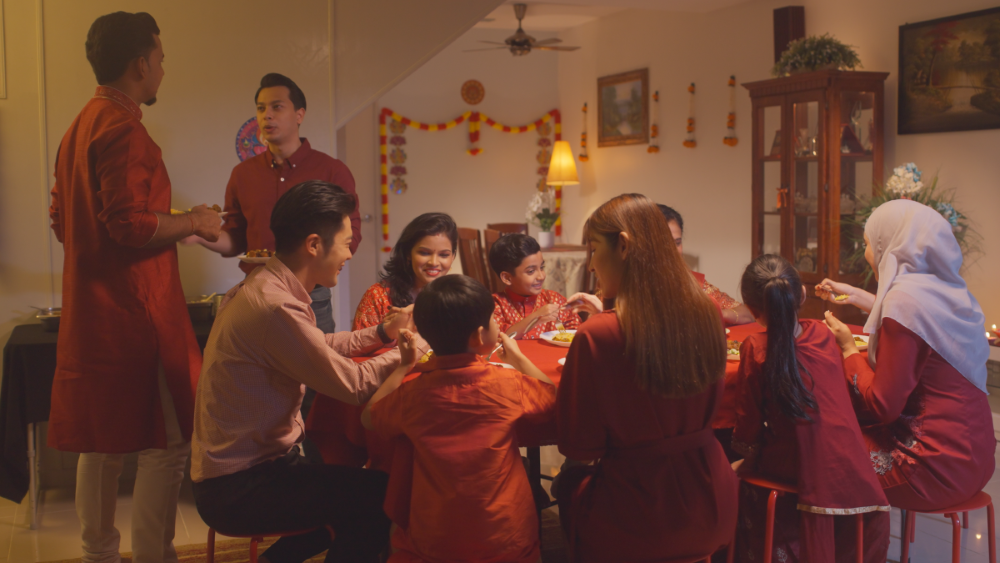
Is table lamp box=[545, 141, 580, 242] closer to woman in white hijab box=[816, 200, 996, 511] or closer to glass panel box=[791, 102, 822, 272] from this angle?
glass panel box=[791, 102, 822, 272]

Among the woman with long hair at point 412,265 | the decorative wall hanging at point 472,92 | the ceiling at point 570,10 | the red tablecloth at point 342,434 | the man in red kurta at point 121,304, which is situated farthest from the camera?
the decorative wall hanging at point 472,92

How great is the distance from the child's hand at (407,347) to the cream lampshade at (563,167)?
5.65 meters

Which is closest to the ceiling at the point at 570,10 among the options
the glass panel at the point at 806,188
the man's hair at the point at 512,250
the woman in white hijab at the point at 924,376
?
the glass panel at the point at 806,188

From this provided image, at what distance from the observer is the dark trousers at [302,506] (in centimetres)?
185

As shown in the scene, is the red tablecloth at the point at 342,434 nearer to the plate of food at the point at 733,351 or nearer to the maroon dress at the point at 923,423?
the plate of food at the point at 733,351

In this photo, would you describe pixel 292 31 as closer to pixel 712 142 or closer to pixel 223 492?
pixel 223 492

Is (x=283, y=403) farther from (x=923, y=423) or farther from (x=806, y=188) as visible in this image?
(x=806, y=188)

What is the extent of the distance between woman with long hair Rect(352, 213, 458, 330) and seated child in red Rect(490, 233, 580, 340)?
0.23 m

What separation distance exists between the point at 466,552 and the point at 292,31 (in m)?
2.85

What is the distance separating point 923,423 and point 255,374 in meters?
1.77

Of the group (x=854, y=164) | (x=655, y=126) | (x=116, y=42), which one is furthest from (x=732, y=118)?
(x=116, y=42)

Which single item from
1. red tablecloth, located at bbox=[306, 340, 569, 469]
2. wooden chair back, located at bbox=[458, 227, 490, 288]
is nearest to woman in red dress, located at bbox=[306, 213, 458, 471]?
red tablecloth, located at bbox=[306, 340, 569, 469]

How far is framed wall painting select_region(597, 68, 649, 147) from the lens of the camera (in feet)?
22.5

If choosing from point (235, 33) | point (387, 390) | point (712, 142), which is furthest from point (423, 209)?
point (387, 390)
